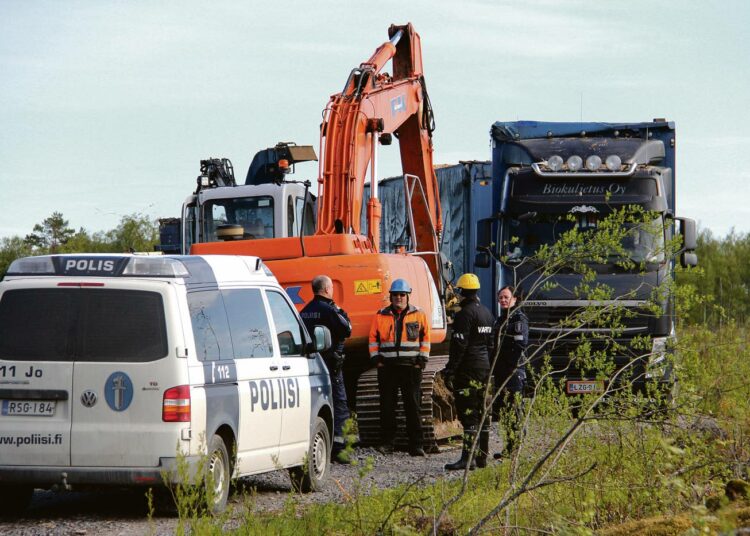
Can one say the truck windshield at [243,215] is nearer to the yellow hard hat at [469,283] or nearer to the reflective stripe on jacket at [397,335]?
the reflective stripe on jacket at [397,335]

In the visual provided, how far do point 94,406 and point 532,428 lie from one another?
3.41 m

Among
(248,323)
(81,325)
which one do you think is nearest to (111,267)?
(81,325)

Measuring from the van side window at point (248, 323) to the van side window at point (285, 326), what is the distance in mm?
246

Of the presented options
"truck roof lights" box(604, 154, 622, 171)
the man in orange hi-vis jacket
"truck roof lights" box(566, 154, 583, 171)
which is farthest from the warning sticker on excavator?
"truck roof lights" box(604, 154, 622, 171)

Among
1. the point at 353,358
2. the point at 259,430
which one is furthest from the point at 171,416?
the point at 353,358

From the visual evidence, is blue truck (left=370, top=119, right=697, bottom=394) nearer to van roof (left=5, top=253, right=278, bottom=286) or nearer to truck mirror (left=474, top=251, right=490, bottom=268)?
truck mirror (left=474, top=251, right=490, bottom=268)

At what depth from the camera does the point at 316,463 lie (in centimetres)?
1186

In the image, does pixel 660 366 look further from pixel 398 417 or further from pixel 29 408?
pixel 398 417

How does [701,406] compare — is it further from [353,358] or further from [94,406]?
[353,358]

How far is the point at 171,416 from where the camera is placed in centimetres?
927

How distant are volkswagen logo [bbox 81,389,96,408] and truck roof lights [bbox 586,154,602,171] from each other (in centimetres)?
1041

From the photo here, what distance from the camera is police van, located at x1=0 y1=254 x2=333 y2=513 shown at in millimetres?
9305

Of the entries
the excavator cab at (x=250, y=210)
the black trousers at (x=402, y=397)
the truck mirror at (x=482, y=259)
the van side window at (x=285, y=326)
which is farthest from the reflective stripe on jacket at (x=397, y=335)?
the truck mirror at (x=482, y=259)

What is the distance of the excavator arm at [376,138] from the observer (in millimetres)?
15938
